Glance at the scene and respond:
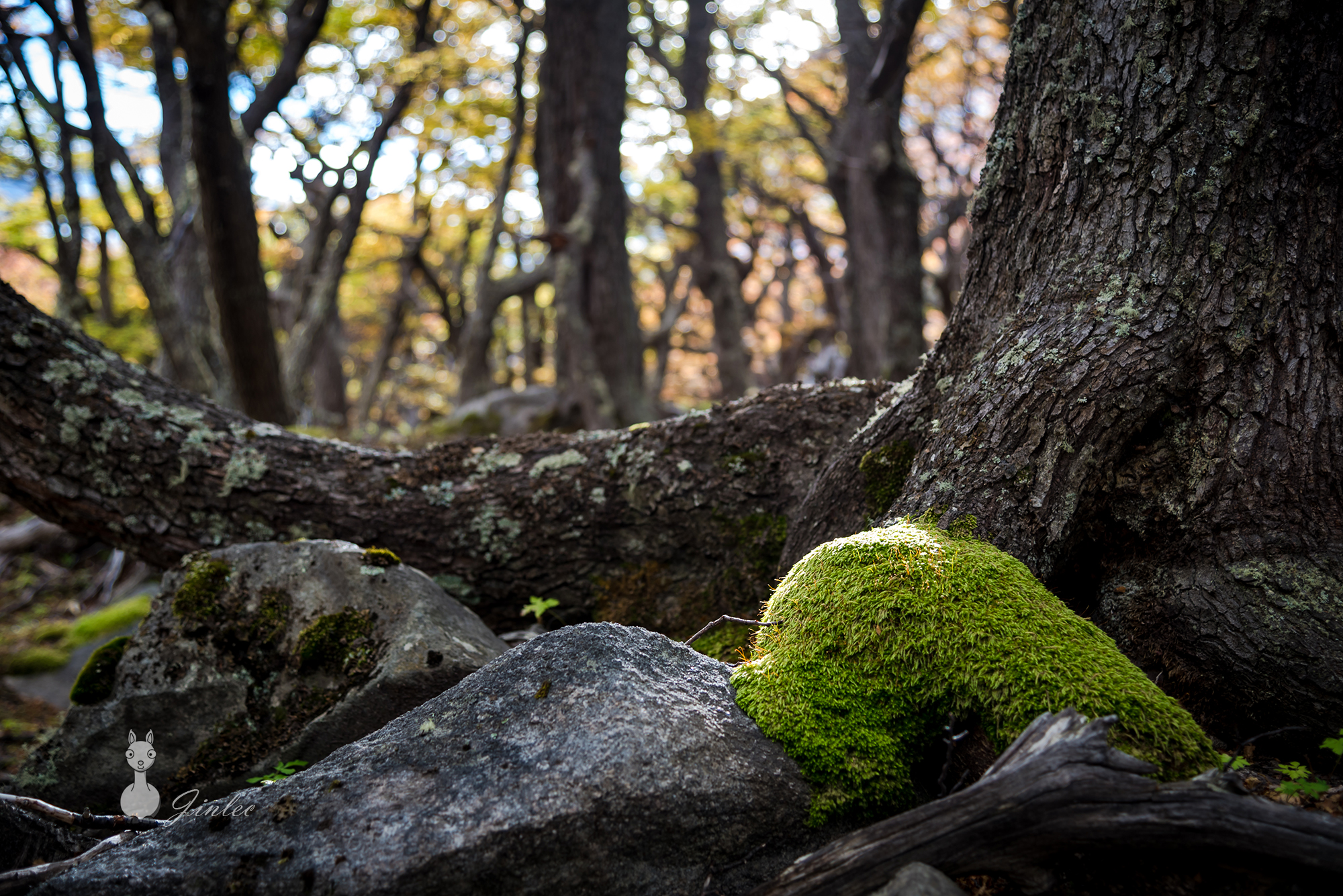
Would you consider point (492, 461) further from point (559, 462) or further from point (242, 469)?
point (242, 469)

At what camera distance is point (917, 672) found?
2.26m

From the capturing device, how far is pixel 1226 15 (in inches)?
110

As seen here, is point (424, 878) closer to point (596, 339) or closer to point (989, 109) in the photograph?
point (596, 339)

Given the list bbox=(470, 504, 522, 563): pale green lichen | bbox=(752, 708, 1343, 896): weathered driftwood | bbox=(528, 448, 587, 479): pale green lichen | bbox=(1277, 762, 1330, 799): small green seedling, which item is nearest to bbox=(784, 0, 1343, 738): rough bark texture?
bbox=(1277, 762, 1330, 799): small green seedling

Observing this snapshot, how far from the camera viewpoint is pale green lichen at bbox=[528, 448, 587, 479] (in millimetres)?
4113

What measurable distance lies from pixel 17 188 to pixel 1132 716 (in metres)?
22.6

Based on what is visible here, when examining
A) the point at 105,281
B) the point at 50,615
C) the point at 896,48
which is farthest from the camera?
the point at 105,281

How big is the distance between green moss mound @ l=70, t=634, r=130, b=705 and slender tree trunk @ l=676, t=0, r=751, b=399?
Answer: 11135mm

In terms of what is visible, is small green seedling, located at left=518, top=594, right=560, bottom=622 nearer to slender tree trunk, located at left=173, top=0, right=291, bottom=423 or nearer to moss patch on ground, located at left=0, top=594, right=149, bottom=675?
moss patch on ground, located at left=0, top=594, right=149, bottom=675

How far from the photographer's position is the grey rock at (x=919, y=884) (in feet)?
5.58

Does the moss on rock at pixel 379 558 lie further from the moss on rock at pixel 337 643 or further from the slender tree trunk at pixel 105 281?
the slender tree trunk at pixel 105 281

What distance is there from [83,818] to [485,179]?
14845mm

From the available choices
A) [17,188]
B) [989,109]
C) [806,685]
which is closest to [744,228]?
[989,109]

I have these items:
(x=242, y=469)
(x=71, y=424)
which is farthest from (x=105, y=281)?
(x=242, y=469)
